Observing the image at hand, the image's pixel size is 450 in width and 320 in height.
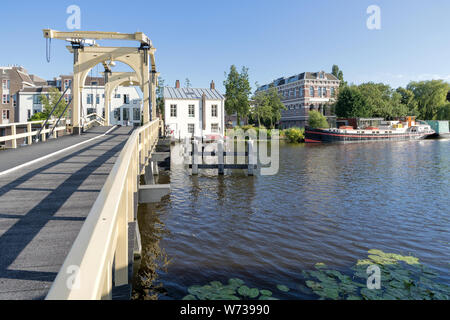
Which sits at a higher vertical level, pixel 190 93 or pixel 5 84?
pixel 5 84

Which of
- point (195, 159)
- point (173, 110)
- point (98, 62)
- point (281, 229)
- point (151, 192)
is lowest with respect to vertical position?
point (281, 229)

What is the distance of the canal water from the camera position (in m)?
7.02

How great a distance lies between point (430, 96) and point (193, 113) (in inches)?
2215

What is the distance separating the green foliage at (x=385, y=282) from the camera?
233 inches

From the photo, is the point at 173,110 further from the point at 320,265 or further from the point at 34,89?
the point at 320,265

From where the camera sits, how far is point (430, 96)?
7281cm

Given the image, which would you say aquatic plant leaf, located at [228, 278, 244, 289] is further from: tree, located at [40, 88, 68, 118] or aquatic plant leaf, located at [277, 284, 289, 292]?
tree, located at [40, 88, 68, 118]

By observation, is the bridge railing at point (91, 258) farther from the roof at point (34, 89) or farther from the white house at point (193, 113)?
the roof at point (34, 89)

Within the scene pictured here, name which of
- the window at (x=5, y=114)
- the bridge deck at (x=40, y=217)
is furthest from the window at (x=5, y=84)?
the bridge deck at (x=40, y=217)

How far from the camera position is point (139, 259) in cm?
762

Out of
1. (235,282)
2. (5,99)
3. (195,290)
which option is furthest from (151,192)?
(5,99)

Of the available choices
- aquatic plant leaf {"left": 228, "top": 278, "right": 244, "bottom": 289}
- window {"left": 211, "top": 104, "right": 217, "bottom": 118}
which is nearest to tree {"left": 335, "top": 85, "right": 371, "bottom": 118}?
window {"left": 211, "top": 104, "right": 217, "bottom": 118}

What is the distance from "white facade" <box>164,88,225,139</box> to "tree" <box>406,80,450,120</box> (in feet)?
170
